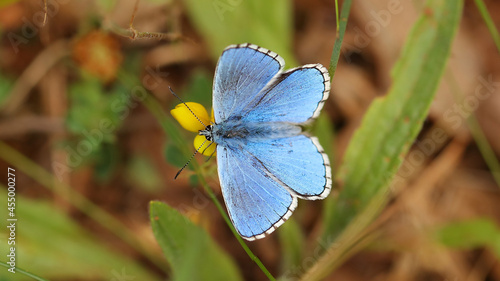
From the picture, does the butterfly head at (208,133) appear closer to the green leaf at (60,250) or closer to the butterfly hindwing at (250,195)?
the butterfly hindwing at (250,195)

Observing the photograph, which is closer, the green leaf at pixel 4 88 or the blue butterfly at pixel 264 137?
the blue butterfly at pixel 264 137

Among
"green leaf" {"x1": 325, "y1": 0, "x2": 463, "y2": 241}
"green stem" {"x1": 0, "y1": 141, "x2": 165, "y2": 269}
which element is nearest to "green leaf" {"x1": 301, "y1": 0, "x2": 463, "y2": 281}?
"green leaf" {"x1": 325, "y1": 0, "x2": 463, "y2": 241}

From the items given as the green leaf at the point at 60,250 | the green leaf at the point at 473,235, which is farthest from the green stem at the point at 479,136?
the green leaf at the point at 60,250

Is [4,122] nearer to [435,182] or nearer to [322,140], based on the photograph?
[322,140]

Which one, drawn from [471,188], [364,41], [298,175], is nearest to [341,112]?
[364,41]

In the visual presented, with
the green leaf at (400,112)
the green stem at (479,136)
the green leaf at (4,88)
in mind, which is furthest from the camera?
the green leaf at (4,88)

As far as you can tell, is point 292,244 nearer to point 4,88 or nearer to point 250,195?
point 250,195
